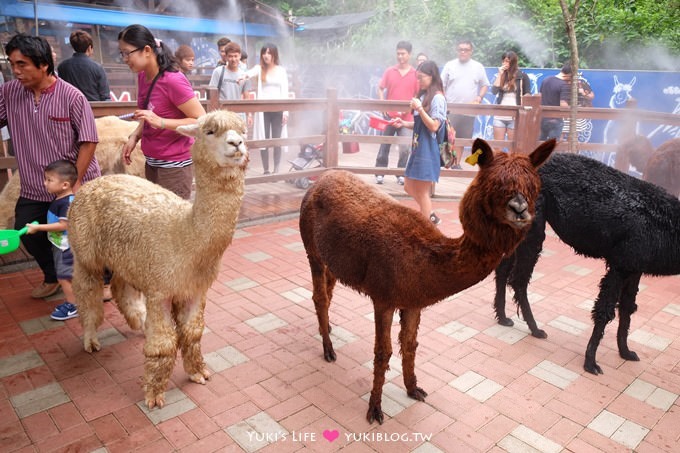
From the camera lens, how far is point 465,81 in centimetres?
927

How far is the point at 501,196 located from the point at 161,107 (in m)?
2.62

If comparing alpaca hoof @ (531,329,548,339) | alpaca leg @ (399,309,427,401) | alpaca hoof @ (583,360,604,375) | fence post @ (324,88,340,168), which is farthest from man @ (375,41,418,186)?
alpaca leg @ (399,309,427,401)

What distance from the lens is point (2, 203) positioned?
493 cm

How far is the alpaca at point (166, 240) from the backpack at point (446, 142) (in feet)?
9.57

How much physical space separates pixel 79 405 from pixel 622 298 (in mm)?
3967

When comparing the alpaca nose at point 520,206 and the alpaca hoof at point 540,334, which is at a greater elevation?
the alpaca nose at point 520,206

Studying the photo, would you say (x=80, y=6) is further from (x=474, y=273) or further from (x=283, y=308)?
(x=474, y=273)

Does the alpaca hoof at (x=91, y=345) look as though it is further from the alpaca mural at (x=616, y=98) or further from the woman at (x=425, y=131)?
the alpaca mural at (x=616, y=98)

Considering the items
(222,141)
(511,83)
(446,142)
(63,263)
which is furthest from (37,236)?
(511,83)

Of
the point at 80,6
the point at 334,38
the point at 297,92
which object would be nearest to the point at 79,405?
the point at 297,92

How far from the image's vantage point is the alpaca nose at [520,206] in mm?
2377

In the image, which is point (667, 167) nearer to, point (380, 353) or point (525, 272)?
point (525, 272)

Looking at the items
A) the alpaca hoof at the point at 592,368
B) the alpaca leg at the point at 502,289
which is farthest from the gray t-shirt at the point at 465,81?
the alpaca hoof at the point at 592,368

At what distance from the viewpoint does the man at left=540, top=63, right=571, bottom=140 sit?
9.20 metres
